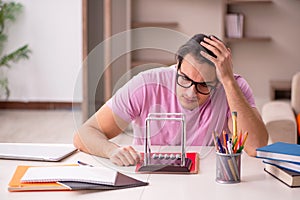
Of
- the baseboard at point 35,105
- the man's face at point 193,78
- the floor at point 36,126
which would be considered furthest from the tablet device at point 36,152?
the baseboard at point 35,105

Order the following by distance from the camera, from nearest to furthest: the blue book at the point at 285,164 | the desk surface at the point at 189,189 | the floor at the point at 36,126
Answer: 1. the desk surface at the point at 189,189
2. the blue book at the point at 285,164
3. the floor at the point at 36,126

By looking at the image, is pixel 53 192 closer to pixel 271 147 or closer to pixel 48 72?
pixel 271 147

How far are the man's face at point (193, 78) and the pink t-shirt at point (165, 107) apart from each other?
0.03m

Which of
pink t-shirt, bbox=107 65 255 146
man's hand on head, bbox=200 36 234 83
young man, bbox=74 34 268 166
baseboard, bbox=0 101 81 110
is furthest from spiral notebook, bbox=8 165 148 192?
baseboard, bbox=0 101 81 110

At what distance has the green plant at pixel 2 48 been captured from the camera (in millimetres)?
6113

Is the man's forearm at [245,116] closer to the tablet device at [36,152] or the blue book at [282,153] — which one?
the blue book at [282,153]

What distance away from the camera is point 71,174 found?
1532 mm

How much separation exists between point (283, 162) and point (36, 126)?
4287 millimetres

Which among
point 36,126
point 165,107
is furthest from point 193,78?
point 36,126

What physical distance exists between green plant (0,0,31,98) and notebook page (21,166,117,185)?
472 cm

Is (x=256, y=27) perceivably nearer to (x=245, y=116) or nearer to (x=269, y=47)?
(x=269, y=47)

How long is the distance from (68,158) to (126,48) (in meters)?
0.39

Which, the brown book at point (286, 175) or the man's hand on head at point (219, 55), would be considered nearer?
the brown book at point (286, 175)

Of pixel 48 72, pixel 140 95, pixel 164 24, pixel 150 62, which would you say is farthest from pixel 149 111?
pixel 48 72
